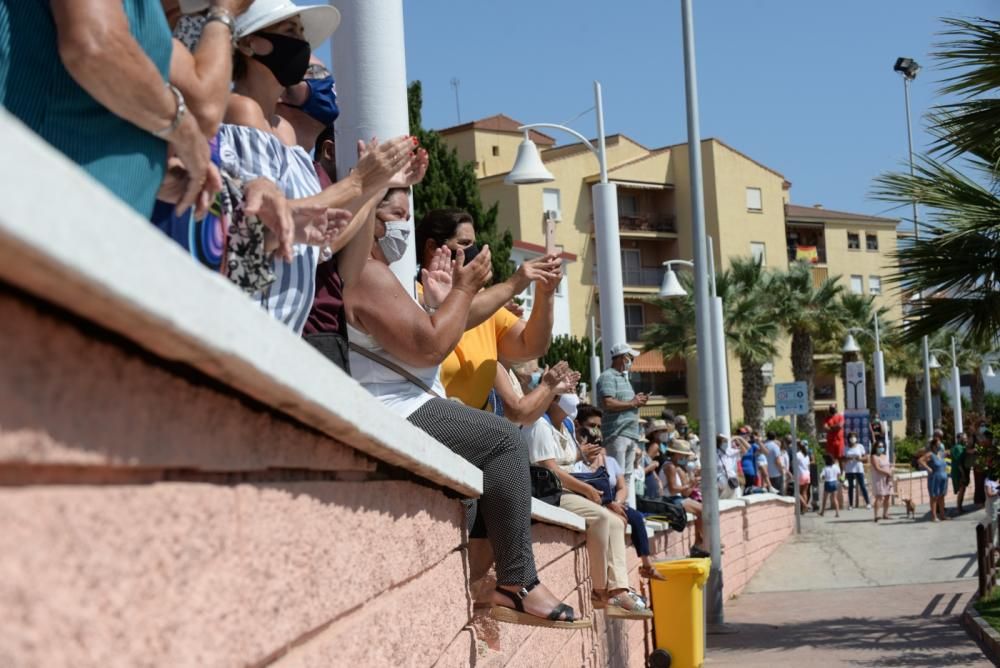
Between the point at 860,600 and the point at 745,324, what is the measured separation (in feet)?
118

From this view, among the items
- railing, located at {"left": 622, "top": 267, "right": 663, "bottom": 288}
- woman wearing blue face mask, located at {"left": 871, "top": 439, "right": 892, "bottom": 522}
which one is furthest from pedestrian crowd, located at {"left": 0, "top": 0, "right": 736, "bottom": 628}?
railing, located at {"left": 622, "top": 267, "right": 663, "bottom": 288}

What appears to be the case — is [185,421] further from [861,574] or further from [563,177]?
[563,177]

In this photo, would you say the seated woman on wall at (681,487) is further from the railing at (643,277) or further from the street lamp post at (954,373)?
the railing at (643,277)

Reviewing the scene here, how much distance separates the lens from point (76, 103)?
2.35 meters

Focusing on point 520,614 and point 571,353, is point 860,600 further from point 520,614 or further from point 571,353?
point 571,353

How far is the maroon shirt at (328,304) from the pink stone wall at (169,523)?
3.35 feet

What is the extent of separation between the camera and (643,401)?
1362 cm

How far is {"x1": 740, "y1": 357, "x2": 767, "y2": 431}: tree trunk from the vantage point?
5738 cm

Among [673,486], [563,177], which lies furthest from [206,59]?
[563,177]

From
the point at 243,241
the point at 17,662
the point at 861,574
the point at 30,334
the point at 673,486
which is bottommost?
the point at 861,574

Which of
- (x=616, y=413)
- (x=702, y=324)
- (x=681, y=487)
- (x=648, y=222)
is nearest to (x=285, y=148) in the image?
(x=616, y=413)

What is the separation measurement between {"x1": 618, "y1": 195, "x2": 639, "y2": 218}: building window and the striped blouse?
227 ft

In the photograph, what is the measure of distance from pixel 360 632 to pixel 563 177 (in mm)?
66774

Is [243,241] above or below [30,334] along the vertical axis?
above
